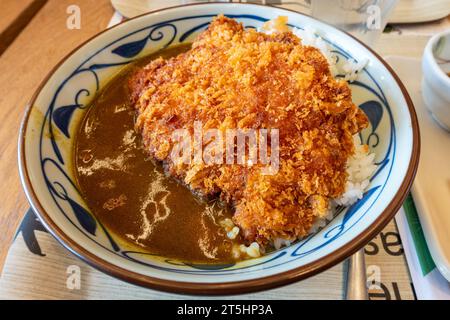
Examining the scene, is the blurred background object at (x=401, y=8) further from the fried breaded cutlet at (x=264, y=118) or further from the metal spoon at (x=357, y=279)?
the metal spoon at (x=357, y=279)

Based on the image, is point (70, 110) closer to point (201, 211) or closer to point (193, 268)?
point (201, 211)

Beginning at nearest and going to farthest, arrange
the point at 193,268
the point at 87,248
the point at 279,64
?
the point at 87,248, the point at 193,268, the point at 279,64

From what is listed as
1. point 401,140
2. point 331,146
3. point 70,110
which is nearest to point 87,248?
point 70,110

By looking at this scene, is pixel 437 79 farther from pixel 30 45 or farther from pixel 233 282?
pixel 30 45

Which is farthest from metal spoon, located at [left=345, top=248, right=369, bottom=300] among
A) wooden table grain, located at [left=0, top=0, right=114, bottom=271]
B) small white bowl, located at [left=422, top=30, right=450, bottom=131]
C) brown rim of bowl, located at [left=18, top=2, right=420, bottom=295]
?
wooden table grain, located at [left=0, top=0, right=114, bottom=271]

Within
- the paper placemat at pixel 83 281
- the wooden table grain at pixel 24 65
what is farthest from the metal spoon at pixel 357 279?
the wooden table grain at pixel 24 65
